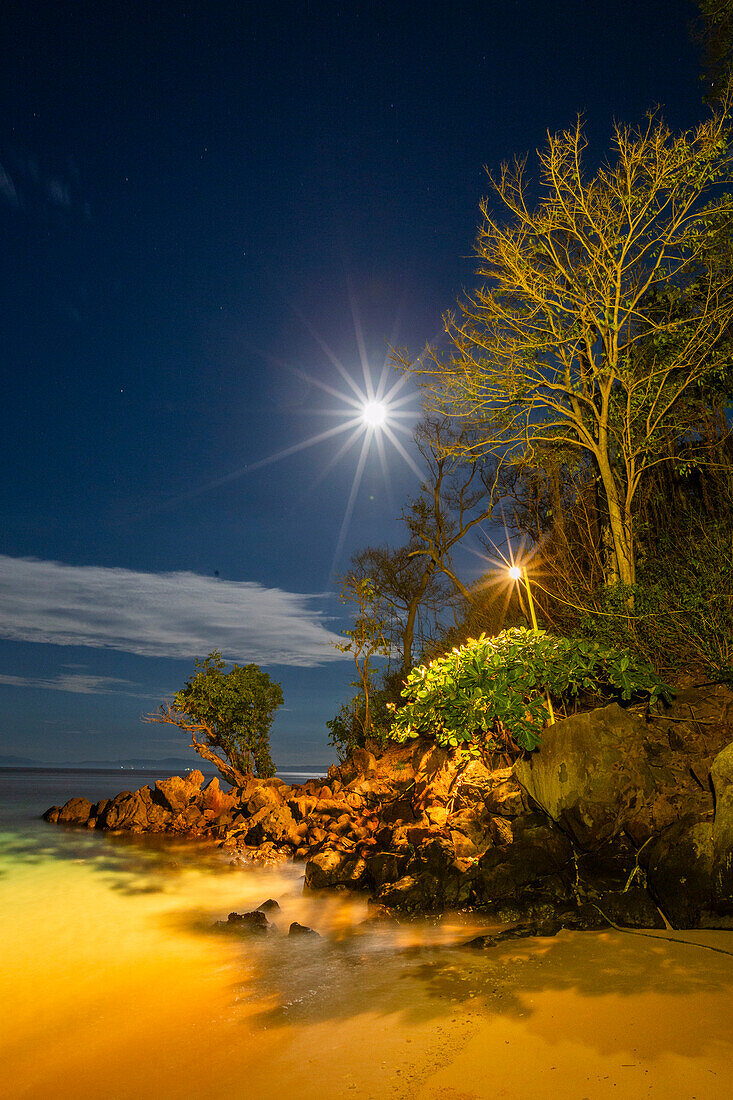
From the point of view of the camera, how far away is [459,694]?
705 centimetres

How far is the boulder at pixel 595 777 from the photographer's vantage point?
629 cm

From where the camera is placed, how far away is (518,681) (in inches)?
274

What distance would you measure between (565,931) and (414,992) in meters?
1.55

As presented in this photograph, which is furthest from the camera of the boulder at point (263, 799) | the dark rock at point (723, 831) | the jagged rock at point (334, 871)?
the boulder at point (263, 799)

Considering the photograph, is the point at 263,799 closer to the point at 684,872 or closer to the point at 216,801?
the point at 216,801

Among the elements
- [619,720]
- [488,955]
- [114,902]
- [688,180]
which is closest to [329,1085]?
[488,955]

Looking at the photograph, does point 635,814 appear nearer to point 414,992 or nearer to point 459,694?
point 459,694

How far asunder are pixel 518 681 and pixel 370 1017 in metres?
3.70

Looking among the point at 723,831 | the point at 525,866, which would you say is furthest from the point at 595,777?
the point at 723,831

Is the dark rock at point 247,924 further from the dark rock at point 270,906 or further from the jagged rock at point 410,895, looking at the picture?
the jagged rock at point 410,895

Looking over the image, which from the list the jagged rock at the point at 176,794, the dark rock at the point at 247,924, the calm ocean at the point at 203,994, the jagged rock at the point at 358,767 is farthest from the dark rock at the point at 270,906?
the jagged rock at the point at 176,794

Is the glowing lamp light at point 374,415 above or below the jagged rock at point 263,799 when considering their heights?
above

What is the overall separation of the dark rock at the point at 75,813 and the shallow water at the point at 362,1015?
606 inches

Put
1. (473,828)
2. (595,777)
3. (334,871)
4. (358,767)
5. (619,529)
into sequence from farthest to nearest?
(358,767)
(334,871)
(619,529)
(473,828)
(595,777)
